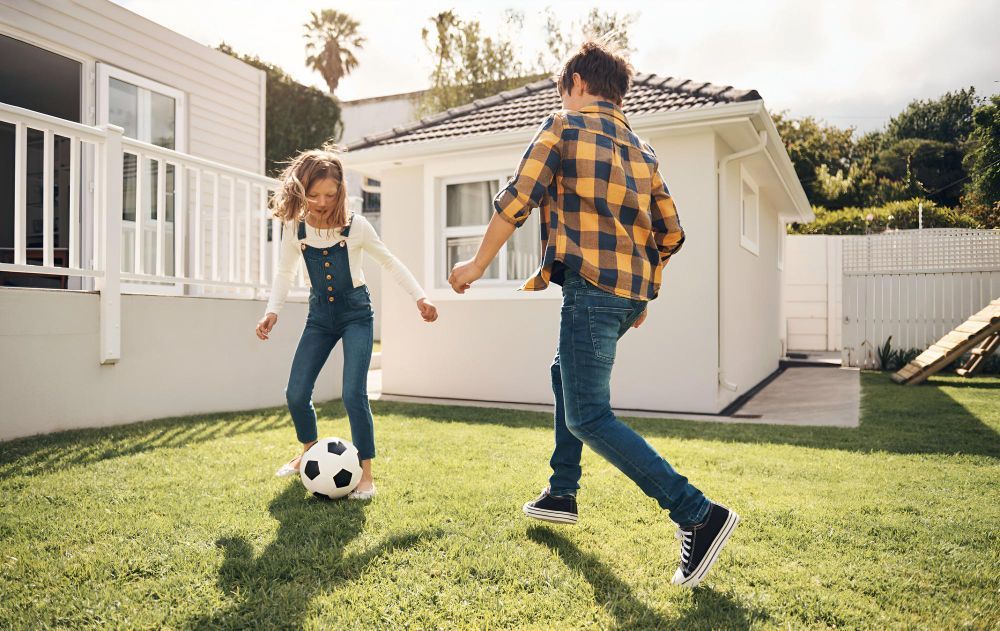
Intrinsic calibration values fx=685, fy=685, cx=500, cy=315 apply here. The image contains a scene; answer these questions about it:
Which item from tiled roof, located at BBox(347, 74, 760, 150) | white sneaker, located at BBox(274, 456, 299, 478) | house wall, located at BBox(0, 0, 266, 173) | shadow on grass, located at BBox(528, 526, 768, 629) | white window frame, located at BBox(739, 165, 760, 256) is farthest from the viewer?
white window frame, located at BBox(739, 165, 760, 256)

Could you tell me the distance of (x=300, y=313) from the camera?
23.1ft

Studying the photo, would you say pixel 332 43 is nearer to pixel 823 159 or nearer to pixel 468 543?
pixel 823 159

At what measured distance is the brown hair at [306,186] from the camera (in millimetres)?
3424

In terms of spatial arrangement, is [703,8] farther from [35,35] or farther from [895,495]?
[35,35]

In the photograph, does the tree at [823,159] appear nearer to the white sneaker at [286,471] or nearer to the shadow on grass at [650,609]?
the white sneaker at [286,471]

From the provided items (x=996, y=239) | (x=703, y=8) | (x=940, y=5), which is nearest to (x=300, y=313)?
(x=703, y=8)

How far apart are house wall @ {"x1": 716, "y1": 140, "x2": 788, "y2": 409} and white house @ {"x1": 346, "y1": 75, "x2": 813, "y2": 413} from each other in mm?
45

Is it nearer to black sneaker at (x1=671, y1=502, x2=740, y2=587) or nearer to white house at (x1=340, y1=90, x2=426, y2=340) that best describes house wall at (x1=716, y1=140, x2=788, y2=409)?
black sneaker at (x1=671, y1=502, x2=740, y2=587)

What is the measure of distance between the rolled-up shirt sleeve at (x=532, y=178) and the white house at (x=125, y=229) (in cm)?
358

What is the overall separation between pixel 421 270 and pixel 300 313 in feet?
6.25

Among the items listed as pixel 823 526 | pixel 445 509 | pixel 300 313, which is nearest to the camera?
pixel 823 526

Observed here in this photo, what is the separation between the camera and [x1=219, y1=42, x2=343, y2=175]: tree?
20469 mm

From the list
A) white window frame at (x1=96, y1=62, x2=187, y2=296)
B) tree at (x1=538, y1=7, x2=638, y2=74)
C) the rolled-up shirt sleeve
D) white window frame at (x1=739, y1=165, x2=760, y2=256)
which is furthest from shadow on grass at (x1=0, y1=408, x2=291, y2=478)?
tree at (x1=538, y1=7, x2=638, y2=74)

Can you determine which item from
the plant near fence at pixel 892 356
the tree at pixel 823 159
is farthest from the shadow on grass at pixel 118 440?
the tree at pixel 823 159
